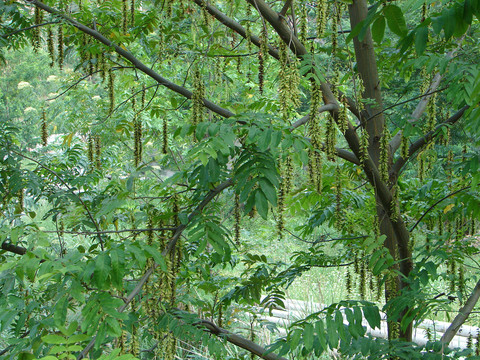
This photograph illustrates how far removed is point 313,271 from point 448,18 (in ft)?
18.6

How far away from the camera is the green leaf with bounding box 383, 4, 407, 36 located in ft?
4.92

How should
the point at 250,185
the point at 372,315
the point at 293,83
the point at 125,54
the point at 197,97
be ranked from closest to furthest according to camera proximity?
the point at 293,83 < the point at 250,185 < the point at 197,97 < the point at 372,315 < the point at 125,54

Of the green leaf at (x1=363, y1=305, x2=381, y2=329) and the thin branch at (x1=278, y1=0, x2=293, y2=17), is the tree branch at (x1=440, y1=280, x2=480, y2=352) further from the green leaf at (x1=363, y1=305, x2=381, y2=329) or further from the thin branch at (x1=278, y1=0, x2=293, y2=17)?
the thin branch at (x1=278, y1=0, x2=293, y2=17)

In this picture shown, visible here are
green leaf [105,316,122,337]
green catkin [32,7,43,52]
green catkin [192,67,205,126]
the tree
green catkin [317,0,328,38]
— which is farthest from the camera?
green catkin [32,7,43,52]

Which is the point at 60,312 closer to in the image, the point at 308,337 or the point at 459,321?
the point at 308,337

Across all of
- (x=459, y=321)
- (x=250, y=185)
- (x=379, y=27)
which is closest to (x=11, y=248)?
(x=250, y=185)

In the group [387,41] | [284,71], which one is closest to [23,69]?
[387,41]

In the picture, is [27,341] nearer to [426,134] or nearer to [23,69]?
[426,134]

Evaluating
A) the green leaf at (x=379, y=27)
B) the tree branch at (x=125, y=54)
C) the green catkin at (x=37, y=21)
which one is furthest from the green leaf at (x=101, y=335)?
the green catkin at (x=37, y=21)

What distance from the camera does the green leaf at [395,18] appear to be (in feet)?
4.92

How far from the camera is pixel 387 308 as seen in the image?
2.03 metres

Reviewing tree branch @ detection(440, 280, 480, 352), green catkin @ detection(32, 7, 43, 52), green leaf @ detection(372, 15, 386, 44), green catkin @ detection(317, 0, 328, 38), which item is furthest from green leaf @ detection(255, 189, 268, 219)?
green catkin @ detection(32, 7, 43, 52)

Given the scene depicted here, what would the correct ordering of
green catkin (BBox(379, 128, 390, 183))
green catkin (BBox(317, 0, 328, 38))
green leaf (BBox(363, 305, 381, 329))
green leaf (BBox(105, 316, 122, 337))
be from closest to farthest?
green leaf (BBox(105, 316, 122, 337)), green catkin (BBox(317, 0, 328, 38)), green leaf (BBox(363, 305, 381, 329)), green catkin (BBox(379, 128, 390, 183))

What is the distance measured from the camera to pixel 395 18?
152cm
